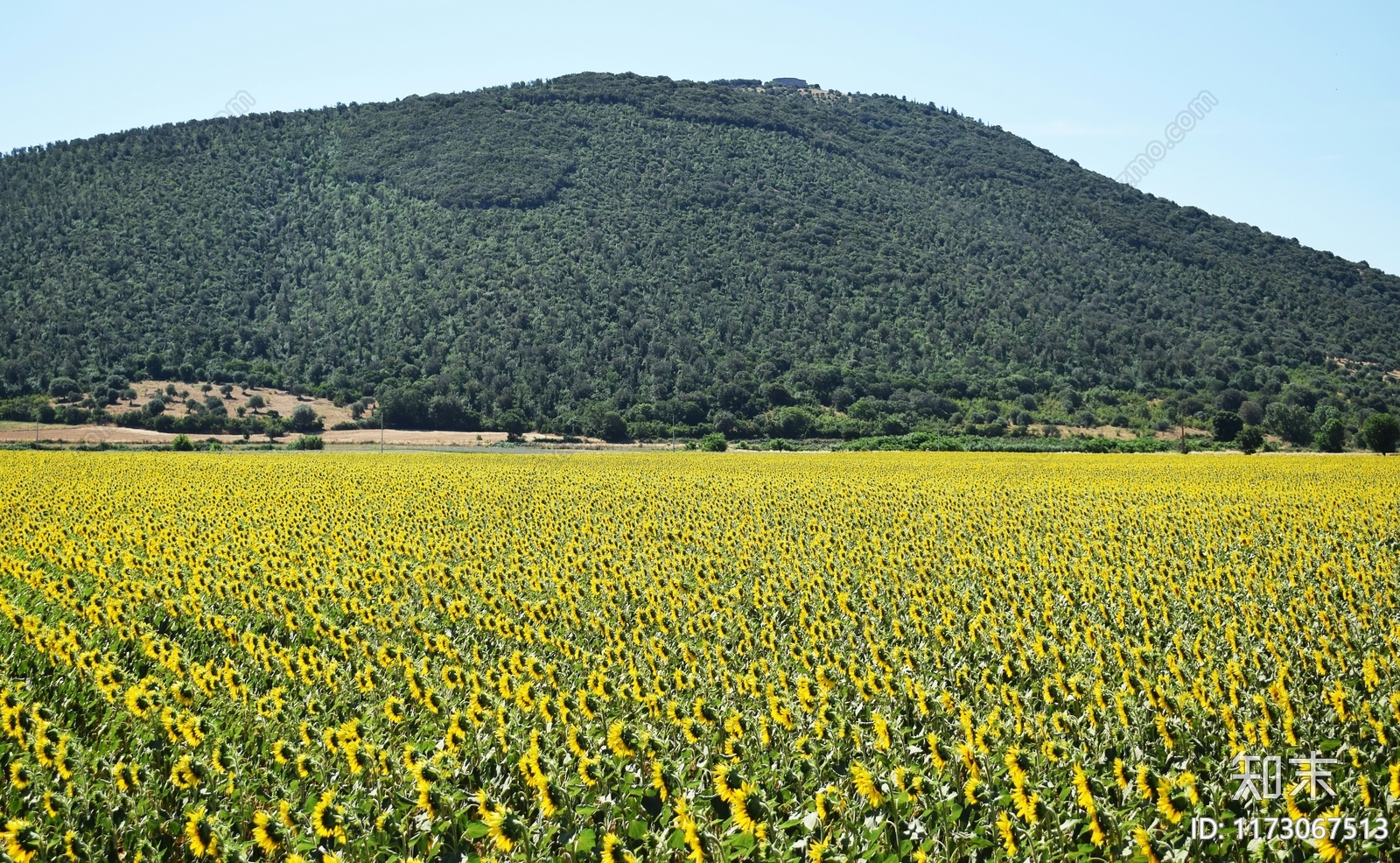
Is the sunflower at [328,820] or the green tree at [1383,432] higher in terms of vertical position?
the green tree at [1383,432]

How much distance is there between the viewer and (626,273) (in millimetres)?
127250

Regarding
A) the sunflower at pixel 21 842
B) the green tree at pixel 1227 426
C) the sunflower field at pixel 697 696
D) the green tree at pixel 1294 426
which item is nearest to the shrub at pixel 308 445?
the sunflower field at pixel 697 696

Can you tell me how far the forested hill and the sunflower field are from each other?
8555cm

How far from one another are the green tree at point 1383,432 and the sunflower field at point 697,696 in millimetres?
53369

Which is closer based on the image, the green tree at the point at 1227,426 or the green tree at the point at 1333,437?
the green tree at the point at 1333,437

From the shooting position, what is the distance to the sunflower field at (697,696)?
546 cm

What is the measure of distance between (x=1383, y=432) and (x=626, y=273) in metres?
86.6

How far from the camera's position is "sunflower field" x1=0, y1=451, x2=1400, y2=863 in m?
5.46

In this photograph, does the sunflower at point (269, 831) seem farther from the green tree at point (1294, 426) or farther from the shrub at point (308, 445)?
the green tree at point (1294, 426)

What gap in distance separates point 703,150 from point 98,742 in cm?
17338

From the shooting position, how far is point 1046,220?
152500mm

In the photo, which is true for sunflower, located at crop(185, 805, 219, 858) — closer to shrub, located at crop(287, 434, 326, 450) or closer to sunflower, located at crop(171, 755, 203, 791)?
sunflower, located at crop(171, 755, 203, 791)

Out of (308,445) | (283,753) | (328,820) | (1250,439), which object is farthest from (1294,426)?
(328,820)

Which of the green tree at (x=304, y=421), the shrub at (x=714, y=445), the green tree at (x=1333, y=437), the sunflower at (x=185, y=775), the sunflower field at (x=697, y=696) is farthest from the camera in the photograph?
the green tree at (x=304, y=421)
